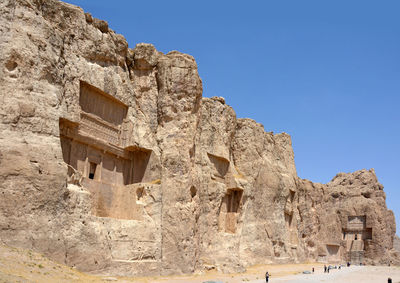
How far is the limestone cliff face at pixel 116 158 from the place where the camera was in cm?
1825

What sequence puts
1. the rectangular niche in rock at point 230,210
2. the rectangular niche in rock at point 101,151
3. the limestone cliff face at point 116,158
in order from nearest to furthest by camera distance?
the limestone cliff face at point 116,158, the rectangular niche in rock at point 101,151, the rectangular niche in rock at point 230,210

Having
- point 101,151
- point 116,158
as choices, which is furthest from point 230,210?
point 101,151

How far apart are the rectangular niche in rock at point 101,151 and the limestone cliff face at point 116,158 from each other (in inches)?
2.5

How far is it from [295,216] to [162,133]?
25910mm

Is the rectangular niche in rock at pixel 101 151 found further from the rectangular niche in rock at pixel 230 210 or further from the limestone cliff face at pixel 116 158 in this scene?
the rectangular niche in rock at pixel 230 210

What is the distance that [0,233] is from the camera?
1653 cm

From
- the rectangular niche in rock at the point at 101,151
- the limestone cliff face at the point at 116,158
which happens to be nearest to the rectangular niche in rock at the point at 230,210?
the limestone cliff face at the point at 116,158

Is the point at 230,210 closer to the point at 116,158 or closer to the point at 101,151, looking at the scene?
the point at 116,158

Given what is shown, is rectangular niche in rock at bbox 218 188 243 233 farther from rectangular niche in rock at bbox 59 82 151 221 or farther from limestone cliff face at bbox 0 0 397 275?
rectangular niche in rock at bbox 59 82 151 221

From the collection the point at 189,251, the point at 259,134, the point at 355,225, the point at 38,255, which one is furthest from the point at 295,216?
the point at 38,255

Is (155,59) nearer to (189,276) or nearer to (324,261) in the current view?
(189,276)

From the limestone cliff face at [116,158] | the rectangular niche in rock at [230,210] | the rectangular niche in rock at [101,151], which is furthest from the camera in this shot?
the rectangular niche in rock at [230,210]

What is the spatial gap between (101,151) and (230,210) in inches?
579

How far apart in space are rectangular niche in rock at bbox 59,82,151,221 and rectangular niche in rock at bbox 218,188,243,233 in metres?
10.5
